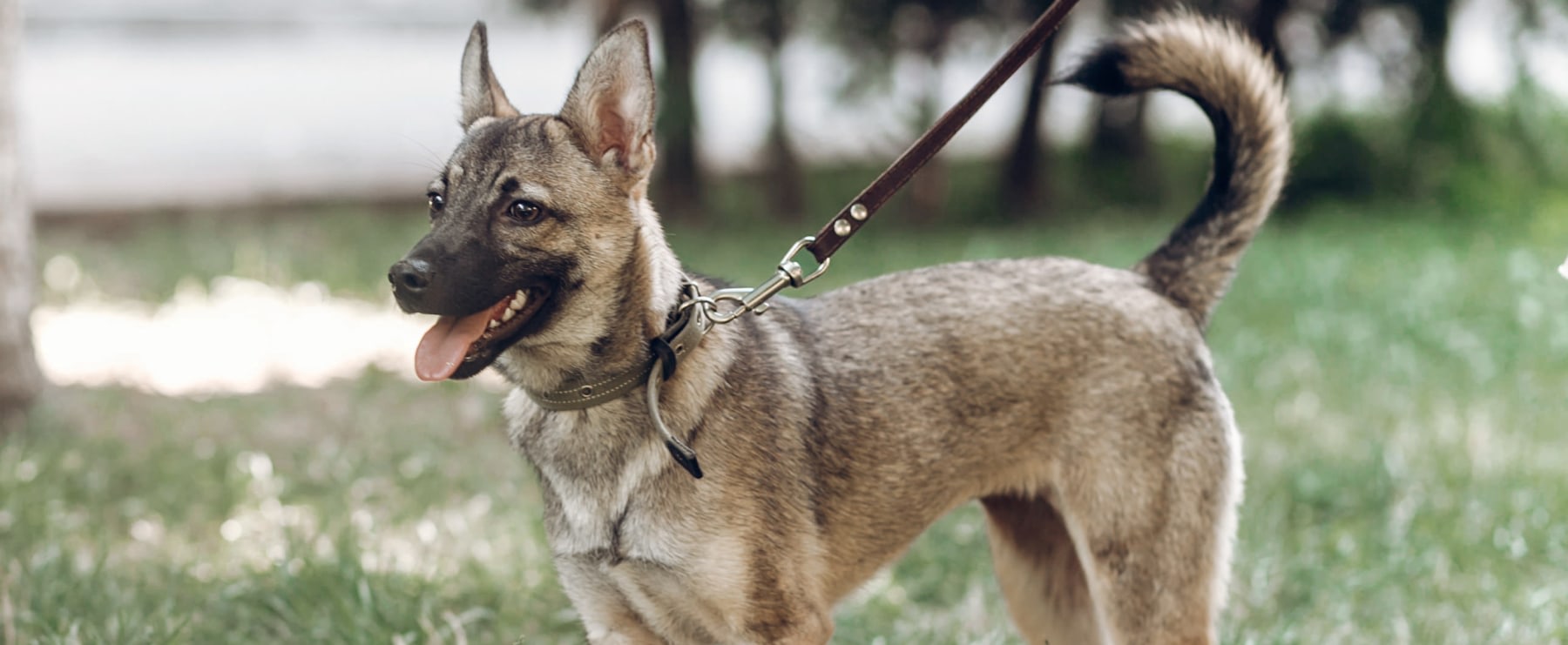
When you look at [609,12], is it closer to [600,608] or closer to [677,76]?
[677,76]

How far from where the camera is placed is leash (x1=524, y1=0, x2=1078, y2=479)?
9.68 ft

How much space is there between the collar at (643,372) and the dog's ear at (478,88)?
664 mm

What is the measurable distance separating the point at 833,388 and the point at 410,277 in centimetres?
104

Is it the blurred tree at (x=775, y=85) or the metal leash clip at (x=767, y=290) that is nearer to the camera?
the metal leash clip at (x=767, y=290)

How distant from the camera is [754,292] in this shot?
305 centimetres

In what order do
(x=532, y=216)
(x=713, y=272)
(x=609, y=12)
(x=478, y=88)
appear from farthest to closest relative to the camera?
(x=609, y=12) < (x=713, y=272) < (x=478, y=88) < (x=532, y=216)

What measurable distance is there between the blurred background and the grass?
0.06 ft

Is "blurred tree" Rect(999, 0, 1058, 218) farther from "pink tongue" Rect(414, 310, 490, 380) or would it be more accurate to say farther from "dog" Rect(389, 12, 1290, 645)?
"pink tongue" Rect(414, 310, 490, 380)

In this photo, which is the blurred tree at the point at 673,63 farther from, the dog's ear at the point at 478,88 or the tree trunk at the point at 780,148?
the dog's ear at the point at 478,88

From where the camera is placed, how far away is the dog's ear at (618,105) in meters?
2.90

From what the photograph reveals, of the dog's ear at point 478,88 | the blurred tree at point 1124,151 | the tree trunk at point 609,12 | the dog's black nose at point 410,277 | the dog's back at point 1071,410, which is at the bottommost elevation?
the blurred tree at point 1124,151

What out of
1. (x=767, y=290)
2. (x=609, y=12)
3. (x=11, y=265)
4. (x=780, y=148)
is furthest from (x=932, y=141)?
(x=780, y=148)

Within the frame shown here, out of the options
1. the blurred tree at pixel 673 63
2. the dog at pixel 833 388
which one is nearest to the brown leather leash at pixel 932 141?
the dog at pixel 833 388

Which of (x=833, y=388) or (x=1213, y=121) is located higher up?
(x=1213, y=121)
